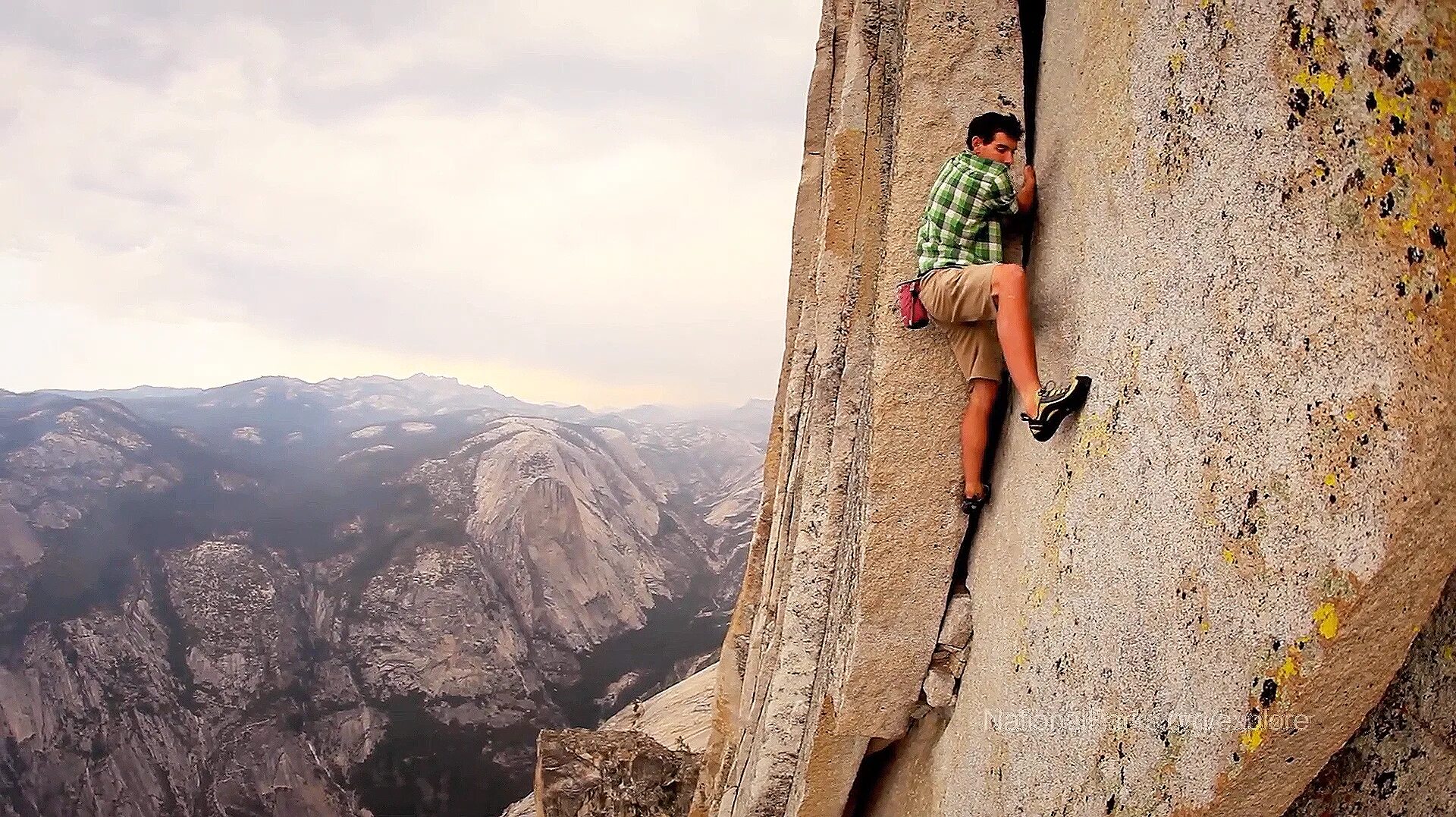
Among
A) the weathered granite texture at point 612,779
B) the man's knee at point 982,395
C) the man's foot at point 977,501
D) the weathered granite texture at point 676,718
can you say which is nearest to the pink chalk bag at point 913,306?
the man's knee at point 982,395

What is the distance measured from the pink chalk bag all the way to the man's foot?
1.12 m

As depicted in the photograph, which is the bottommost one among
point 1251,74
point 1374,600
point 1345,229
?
point 1374,600

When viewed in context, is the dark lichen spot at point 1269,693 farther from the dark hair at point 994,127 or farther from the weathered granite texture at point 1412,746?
the dark hair at point 994,127

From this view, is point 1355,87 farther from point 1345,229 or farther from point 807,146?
point 807,146

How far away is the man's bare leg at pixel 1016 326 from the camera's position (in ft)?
12.0

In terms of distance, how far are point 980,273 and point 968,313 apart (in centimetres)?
23

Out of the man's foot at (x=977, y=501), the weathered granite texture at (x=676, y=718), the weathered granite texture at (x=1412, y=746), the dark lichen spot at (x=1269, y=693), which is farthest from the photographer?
the weathered granite texture at (x=676, y=718)

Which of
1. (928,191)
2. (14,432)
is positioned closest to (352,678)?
(14,432)

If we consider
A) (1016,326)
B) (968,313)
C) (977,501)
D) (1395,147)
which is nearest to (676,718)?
(977,501)

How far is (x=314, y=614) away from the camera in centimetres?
4097

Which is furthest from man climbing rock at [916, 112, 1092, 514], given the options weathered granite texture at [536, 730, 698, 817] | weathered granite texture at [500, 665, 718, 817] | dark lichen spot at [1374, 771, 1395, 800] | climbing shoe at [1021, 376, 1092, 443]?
weathered granite texture at [500, 665, 718, 817]

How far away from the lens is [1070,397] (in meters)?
3.39

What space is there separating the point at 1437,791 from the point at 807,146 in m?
6.04

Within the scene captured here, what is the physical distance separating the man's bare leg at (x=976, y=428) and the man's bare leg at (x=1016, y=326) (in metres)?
0.44
